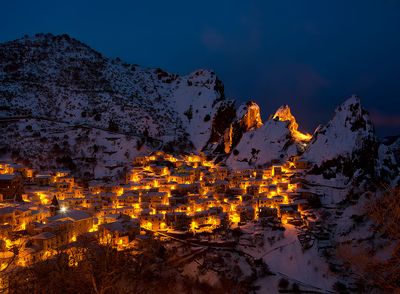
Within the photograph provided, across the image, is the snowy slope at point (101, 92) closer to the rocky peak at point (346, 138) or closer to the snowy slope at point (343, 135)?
the snowy slope at point (343, 135)

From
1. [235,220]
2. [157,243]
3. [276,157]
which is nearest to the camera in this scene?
[157,243]

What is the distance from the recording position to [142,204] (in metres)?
50.3

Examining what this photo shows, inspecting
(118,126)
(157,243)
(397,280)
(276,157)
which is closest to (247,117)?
(276,157)

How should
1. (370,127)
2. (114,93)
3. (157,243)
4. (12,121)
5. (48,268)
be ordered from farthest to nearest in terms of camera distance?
(114,93)
(12,121)
(370,127)
(157,243)
(48,268)

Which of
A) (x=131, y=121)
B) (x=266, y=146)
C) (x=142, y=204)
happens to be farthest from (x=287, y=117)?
(x=142, y=204)

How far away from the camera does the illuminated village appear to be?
39.8 meters

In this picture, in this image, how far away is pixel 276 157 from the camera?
66375 millimetres

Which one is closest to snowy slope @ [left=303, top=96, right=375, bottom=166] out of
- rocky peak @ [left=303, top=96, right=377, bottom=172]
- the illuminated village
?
rocky peak @ [left=303, top=96, right=377, bottom=172]

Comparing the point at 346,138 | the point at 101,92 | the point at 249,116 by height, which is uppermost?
the point at 101,92

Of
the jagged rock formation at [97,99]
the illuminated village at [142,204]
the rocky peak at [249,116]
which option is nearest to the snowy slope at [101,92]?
the jagged rock formation at [97,99]

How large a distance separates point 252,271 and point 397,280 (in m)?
25.6

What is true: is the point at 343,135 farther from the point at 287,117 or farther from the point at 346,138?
the point at 287,117

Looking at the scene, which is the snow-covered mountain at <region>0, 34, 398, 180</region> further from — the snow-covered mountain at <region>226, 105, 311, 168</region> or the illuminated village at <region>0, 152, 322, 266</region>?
the illuminated village at <region>0, 152, 322, 266</region>

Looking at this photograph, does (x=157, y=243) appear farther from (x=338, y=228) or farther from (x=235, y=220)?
(x=338, y=228)
